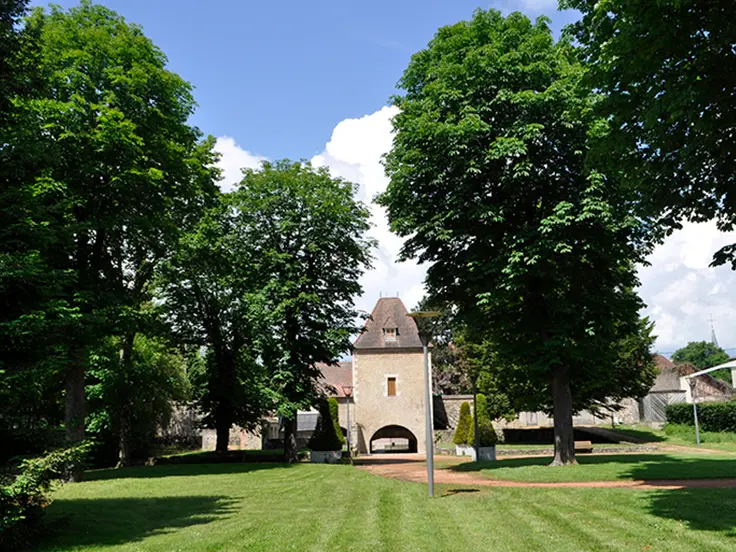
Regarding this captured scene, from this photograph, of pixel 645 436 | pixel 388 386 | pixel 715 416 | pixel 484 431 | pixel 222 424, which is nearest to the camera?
pixel 484 431

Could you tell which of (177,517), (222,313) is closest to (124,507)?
(177,517)

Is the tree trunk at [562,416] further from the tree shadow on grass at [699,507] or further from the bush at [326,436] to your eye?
the bush at [326,436]

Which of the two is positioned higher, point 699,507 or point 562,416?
point 562,416

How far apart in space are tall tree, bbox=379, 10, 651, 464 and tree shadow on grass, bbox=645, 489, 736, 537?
5.84m

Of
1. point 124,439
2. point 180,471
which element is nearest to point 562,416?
point 180,471

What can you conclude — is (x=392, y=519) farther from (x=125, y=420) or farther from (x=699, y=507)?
(x=125, y=420)

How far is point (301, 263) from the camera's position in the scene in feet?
93.5

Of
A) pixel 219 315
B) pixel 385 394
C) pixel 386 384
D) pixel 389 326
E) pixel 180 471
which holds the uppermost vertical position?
pixel 389 326

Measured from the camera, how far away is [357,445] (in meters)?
41.6

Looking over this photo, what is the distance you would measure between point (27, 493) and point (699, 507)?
37.6 feet

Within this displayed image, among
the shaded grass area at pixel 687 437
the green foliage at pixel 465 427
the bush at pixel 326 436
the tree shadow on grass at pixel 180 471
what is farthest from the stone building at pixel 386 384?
the tree shadow on grass at pixel 180 471

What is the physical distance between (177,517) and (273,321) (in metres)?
14.8

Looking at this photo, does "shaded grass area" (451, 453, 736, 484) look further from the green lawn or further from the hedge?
the hedge

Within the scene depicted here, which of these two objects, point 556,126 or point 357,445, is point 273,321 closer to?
point 556,126
